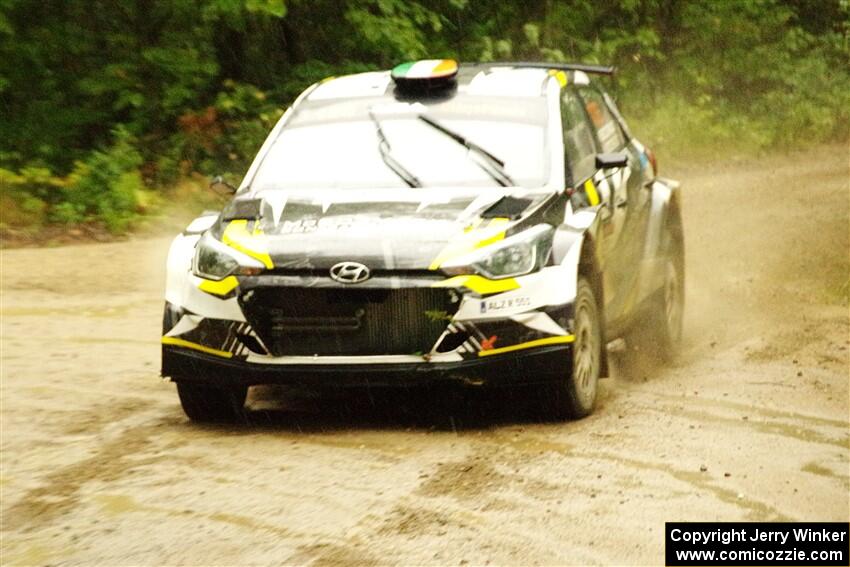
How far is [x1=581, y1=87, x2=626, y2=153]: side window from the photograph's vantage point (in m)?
Answer: 9.18

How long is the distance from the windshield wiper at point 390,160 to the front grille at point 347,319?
938mm

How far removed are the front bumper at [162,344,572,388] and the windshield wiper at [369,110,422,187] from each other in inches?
42.7

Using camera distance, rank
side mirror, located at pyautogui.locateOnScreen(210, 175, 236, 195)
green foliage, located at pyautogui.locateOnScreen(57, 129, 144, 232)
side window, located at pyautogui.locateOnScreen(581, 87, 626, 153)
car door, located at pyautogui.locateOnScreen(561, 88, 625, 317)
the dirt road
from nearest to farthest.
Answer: the dirt road
car door, located at pyautogui.locateOnScreen(561, 88, 625, 317)
side mirror, located at pyautogui.locateOnScreen(210, 175, 236, 195)
side window, located at pyautogui.locateOnScreen(581, 87, 626, 153)
green foliage, located at pyautogui.locateOnScreen(57, 129, 144, 232)

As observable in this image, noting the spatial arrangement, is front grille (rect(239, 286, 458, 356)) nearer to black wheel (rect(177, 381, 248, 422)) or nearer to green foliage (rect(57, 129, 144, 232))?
black wheel (rect(177, 381, 248, 422))

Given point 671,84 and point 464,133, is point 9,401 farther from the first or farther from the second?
point 671,84

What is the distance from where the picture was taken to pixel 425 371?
7148 mm

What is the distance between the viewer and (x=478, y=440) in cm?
712

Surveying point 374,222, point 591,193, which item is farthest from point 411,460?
point 591,193

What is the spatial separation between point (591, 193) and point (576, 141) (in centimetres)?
46

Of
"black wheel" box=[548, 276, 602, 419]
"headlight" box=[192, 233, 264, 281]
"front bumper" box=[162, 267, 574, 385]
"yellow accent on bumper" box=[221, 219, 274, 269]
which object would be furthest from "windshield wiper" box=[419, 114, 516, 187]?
"headlight" box=[192, 233, 264, 281]

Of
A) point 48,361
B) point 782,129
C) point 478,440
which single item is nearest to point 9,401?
point 48,361

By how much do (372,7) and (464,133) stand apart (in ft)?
33.6
